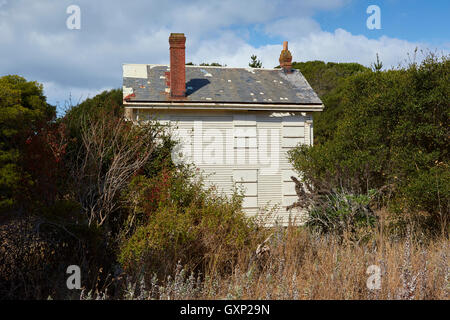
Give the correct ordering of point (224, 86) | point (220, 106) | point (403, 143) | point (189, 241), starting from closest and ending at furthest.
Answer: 1. point (189, 241)
2. point (403, 143)
3. point (220, 106)
4. point (224, 86)

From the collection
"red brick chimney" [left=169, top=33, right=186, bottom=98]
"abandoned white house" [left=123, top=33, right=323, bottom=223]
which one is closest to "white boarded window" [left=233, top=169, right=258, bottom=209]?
"abandoned white house" [left=123, top=33, right=323, bottom=223]

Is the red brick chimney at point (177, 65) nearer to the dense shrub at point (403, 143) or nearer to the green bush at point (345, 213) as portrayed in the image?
the dense shrub at point (403, 143)

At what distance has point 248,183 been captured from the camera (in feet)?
43.0

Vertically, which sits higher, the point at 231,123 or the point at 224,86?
the point at 224,86

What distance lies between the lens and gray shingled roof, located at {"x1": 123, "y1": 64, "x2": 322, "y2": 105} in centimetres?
1279

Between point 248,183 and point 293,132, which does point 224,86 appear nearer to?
point 293,132

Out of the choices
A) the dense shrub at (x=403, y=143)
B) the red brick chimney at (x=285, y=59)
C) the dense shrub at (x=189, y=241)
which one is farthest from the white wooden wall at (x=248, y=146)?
the dense shrub at (x=189, y=241)

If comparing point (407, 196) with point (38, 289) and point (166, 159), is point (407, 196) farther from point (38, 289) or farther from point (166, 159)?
point (38, 289)

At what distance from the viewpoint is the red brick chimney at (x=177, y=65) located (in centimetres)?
1274

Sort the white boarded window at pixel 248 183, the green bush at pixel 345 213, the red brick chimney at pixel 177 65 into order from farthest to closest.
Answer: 1. the white boarded window at pixel 248 183
2. the red brick chimney at pixel 177 65
3. the green bush at pixel 345 213

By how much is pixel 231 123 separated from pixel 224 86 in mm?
1572

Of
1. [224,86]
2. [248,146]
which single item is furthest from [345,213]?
[224,86]

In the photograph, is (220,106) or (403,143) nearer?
(403,143)

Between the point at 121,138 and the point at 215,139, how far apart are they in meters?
4.31
